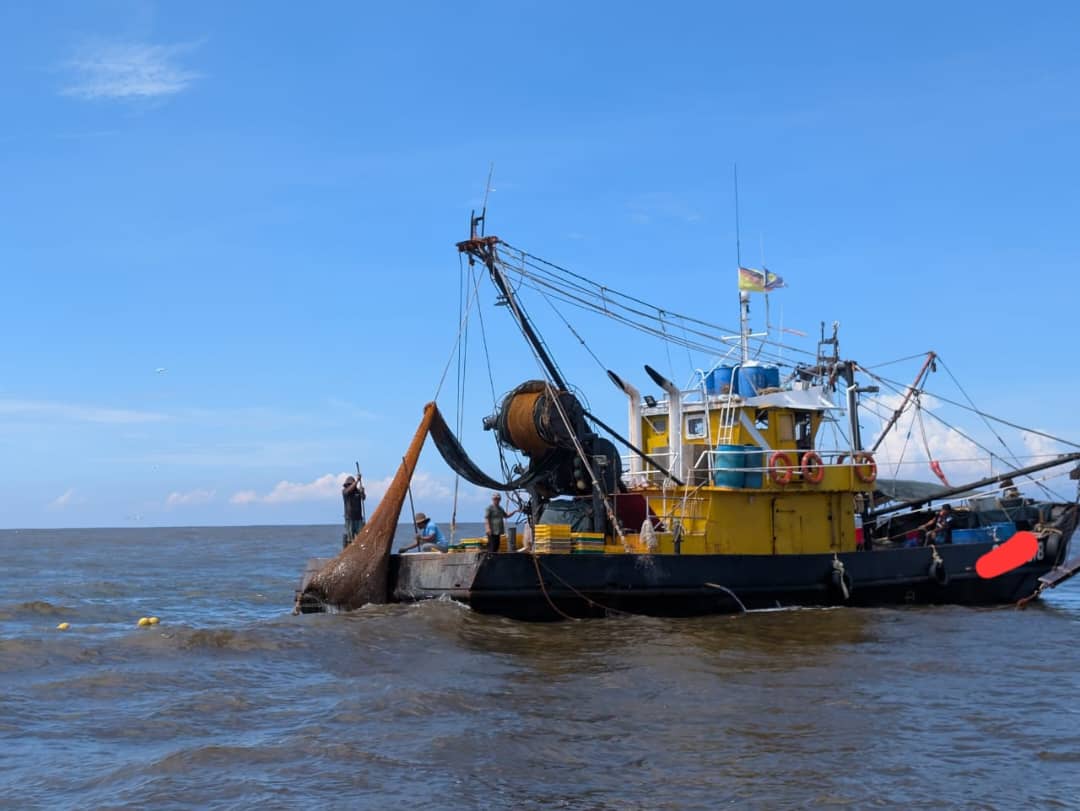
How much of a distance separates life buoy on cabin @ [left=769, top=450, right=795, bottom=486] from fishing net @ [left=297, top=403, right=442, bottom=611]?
21.4 feet

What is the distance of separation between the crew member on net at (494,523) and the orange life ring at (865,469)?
6937 millimetres

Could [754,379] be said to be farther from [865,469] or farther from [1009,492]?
[1009,492]

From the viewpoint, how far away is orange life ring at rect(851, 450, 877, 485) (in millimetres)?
20766

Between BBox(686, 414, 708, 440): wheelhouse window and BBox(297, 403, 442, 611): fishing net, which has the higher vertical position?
BBox(686, 414, 708, 440): wheelhouse window

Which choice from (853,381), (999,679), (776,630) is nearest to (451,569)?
(776,630)

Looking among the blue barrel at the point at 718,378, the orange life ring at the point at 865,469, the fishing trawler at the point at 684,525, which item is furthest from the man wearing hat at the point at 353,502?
the orange life ring at the point at 865,469

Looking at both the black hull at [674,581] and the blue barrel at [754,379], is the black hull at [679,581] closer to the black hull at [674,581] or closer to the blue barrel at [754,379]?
the black hull at [674,581]

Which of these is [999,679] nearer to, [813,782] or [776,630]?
[776,630]

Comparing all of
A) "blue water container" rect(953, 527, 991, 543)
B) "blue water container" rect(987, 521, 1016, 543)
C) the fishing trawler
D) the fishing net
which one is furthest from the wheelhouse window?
"blue water container" rect(987, 521, 1016, 543)

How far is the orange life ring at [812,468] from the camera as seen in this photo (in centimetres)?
1986

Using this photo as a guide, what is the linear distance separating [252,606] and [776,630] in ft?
40.3

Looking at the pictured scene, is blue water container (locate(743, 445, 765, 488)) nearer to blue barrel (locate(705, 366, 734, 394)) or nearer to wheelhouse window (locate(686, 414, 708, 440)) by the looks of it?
wheelhouse window (locate(686, 414, 708, 440))

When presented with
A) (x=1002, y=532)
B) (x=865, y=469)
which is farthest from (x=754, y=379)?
(x=1002, y=532)

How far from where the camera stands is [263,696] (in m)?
12.2
